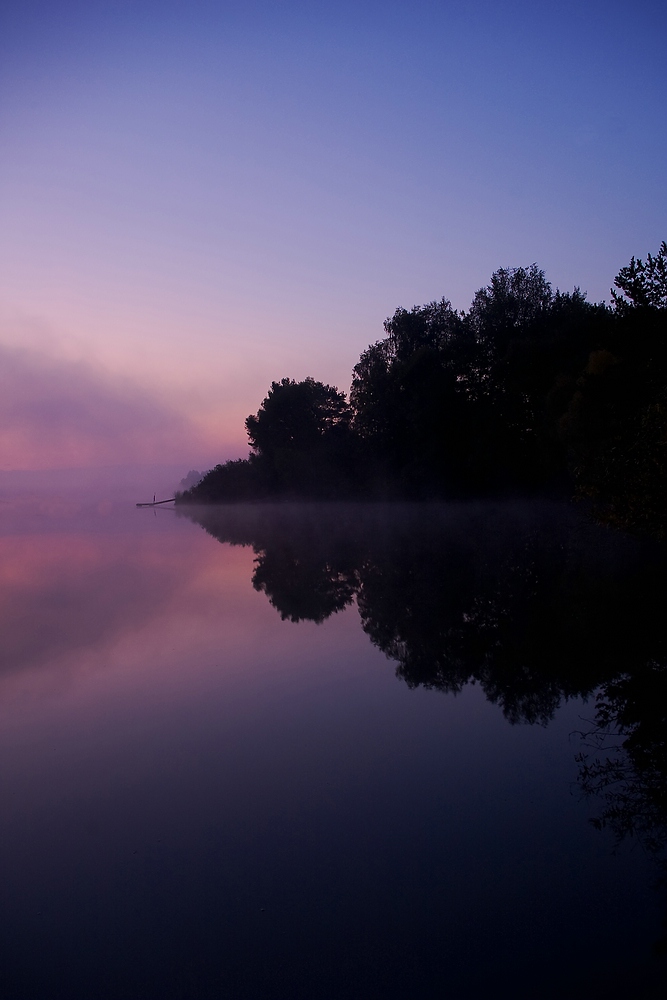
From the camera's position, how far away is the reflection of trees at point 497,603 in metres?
8.89

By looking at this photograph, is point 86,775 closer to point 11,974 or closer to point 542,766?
point 11,974

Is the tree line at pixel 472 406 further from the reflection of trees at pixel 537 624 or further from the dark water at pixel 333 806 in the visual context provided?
the dark water at pixel 333 806

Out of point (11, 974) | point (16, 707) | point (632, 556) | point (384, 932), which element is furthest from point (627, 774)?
point (632, 556)

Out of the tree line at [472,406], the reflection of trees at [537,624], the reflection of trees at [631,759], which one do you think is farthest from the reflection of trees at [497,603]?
the tree line at [472,406]

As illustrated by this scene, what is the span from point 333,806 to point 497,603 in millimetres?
8742

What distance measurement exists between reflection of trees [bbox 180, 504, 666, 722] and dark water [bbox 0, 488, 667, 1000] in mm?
81

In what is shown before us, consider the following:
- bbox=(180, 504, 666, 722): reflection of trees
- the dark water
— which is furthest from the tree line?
the dark water

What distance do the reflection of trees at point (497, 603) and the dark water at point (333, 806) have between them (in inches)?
3.2

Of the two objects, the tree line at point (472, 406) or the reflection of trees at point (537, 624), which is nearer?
the reflection of trees at point (537, 624)

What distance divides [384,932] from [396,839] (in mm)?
999

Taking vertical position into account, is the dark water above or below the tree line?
below

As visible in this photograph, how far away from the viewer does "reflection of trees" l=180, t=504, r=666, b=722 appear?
29.2ft

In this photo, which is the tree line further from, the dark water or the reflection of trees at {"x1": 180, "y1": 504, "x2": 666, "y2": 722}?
the dark water

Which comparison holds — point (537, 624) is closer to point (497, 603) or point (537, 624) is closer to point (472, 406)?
point (497, 603)
